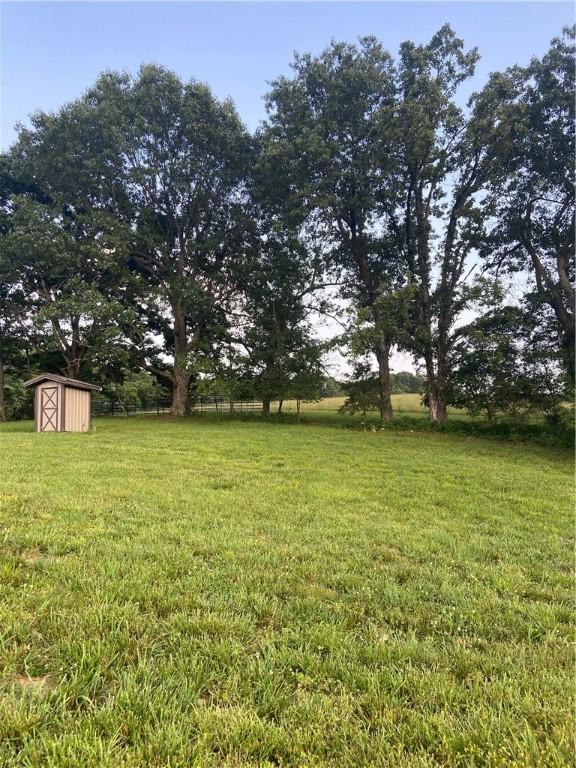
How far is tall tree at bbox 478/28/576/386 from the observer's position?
15391 mm

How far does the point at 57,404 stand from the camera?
1550 centimetres

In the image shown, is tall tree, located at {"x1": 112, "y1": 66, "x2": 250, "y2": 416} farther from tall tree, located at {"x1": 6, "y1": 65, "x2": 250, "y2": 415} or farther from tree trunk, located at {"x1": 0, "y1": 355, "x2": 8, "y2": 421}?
A: tree trunk, located at {"x1": 0, "y1": 355, "x2": 8, "y2": 421}

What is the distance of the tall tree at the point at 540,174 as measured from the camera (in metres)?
15.4

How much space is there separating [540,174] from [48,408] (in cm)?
2186

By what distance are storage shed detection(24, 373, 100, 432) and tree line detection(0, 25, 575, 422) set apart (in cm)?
403

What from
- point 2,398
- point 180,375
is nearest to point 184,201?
point 180,375

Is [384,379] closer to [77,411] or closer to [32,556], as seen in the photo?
[77,411]

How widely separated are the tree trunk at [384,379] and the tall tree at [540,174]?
21.1ft

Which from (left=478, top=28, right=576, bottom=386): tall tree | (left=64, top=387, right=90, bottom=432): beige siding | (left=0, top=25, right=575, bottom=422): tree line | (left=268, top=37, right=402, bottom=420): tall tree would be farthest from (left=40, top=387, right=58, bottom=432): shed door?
(left=478, top=28, right=576, bottom=386): tall tree

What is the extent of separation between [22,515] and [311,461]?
20.2 ft

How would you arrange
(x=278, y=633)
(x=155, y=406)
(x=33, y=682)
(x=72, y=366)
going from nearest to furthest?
1. (x=33, y=682)
2. (x=278, y=633)
3. (x=72, y=366)
4. (x=155, y=406)

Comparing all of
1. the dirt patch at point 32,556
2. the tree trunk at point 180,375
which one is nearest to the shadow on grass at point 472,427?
the tree trunk at point 180,375

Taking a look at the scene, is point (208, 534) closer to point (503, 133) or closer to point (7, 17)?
point (7, 17)

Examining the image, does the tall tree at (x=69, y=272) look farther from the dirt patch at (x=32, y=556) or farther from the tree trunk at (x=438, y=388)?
the dirt patch at (x=32, y=556)
